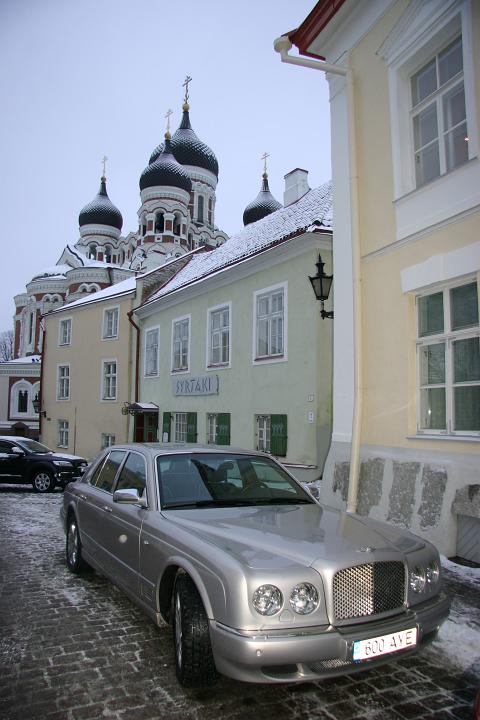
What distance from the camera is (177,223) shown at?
41562 mm

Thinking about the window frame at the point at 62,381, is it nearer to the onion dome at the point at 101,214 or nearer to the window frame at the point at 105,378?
the window frame at the point at 105,378

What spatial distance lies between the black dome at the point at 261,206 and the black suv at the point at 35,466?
121 feet

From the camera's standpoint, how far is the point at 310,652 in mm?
2883

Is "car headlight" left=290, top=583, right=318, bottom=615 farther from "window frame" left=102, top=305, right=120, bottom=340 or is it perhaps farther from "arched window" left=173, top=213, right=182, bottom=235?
"arched window" left=173, top=213, right=182, bottom=235

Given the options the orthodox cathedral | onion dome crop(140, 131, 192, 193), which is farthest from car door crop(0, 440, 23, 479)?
onion dome crop(140, 131, 192, 193)

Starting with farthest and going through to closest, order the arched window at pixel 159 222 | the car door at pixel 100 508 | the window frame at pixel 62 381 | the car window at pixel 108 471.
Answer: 1. the arched window at pixel 159 222
2. the window frame at pixel 62 381
3. the car window at pixel 108 471
4. the car door at pixel 100 508

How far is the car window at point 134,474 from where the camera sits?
4613 millimetres

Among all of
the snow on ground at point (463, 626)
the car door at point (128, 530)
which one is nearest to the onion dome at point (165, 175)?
the car door at point (128, 530)

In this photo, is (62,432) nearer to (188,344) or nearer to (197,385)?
(188,344)

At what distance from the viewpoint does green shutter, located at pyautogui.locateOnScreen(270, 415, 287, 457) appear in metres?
12.3

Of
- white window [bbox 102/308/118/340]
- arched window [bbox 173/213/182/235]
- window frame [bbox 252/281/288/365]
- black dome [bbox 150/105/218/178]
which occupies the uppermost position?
black dome [bbox 150/105/218/178]

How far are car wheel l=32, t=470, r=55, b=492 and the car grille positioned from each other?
12195 mm

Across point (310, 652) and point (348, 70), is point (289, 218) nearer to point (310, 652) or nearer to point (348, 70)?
point (348, 70)

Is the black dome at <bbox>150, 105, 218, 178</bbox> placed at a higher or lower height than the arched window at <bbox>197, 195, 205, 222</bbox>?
higher
